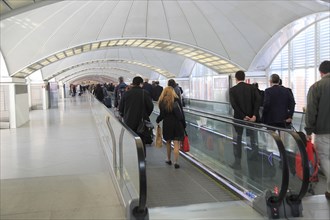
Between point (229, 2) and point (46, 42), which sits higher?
point (229, 2)

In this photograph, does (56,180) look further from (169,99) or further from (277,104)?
(277,104)

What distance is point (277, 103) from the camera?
7082 millimetres

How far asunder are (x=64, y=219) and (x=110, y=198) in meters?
1.17

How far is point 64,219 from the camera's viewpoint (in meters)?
5.07

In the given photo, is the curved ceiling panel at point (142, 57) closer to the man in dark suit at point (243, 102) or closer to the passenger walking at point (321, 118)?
the man in dark suit at point (243, 102)

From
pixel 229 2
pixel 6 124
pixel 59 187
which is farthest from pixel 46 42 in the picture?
pixel 59 187

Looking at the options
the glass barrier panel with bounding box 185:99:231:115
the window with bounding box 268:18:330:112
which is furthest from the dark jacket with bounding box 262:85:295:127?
the glass barrier panel with bounding box 185:99:231:115

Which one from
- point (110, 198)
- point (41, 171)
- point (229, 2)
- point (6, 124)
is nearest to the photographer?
point (110, 198)

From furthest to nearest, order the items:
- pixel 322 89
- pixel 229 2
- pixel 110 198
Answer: pixel 229 2 → pixel 110 198 → pixel 322 89

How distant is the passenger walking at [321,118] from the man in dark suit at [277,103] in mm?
2199

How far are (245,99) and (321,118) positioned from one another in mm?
2241

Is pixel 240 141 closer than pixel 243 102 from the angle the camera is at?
Yes

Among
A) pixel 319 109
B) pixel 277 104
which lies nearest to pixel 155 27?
pixel 277 104

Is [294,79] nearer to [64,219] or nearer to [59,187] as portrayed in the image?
[59,187]
